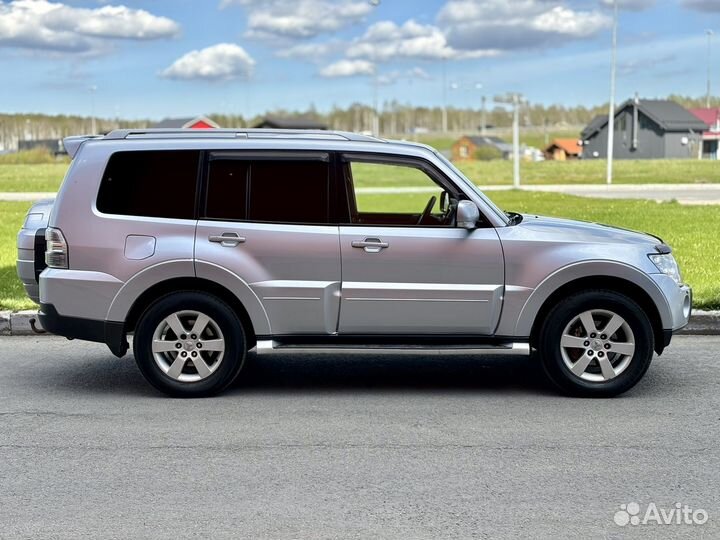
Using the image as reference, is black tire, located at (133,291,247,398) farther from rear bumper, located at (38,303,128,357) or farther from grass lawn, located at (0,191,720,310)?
grass lawn, located at (0,191,720,310)

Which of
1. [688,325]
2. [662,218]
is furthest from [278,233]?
[662,218]

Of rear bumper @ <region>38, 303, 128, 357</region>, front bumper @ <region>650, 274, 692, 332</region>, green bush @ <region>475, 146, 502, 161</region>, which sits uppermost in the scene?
green bush @ <region>475, 146, 502, 161</region>

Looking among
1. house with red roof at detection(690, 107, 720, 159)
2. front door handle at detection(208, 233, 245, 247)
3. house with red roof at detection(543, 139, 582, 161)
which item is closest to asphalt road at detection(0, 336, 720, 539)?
front door handle at detection(208, 233, 245, 247)

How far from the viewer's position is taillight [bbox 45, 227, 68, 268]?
6.48 m

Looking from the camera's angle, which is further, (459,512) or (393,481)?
(393,481)

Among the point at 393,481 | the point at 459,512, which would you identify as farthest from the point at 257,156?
the point at 459,512

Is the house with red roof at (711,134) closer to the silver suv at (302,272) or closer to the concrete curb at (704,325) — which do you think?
the concrete curb at (704,325)

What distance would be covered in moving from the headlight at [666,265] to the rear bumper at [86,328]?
3.75m

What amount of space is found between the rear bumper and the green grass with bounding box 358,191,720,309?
6.72ft

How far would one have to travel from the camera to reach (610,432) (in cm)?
568

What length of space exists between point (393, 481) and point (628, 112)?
8941 centimetres

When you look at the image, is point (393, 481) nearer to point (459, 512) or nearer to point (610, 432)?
point (459, 512)

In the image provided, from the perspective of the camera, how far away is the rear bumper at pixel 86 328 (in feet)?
21.3

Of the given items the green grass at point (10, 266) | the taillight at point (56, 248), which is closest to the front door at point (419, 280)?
the taillight at point (56, 248)
